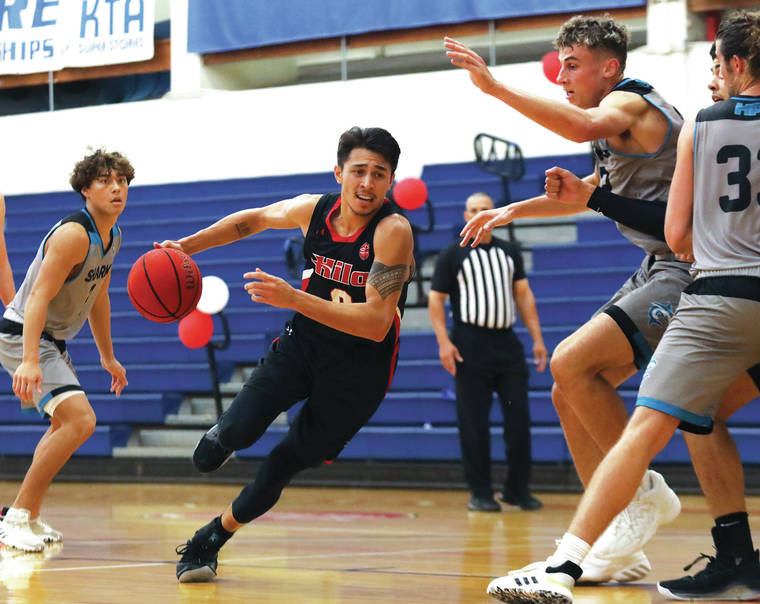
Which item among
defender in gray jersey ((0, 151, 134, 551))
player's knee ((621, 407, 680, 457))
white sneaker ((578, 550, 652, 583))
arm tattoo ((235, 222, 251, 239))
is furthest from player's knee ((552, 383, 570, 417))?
defender in gray jersey ((0, 151, 134, 551))

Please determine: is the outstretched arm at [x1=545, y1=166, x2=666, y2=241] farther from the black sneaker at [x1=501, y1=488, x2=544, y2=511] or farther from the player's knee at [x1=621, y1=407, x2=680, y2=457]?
the black sneaker at [x1=501, y1=488, x2=544, y2=511]

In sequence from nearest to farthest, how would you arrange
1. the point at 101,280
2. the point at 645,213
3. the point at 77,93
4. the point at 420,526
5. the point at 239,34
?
the point at 645,213 → the point at 101,280 → the point at 420,526 → the point at 239,34 → the point at 77,93

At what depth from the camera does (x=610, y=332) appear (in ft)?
12.0

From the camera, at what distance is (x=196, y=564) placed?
3832 millimetres

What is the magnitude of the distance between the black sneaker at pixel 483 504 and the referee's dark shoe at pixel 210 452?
341cm

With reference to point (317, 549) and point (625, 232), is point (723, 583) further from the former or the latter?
point (317, 549)

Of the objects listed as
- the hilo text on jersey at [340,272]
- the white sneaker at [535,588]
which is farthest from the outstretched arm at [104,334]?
the white sneaker at [535,588]

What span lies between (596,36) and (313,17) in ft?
25.4

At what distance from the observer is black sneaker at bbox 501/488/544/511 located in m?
7.08

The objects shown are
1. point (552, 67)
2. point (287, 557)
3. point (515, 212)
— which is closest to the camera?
point (515, 212)

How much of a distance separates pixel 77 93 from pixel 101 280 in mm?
8017

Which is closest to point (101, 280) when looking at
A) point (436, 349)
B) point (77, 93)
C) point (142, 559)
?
point (142, 559)

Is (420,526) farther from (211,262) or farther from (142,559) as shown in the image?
(211,262)

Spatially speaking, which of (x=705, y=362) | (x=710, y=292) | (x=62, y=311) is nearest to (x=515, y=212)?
(x=710, y=292)
